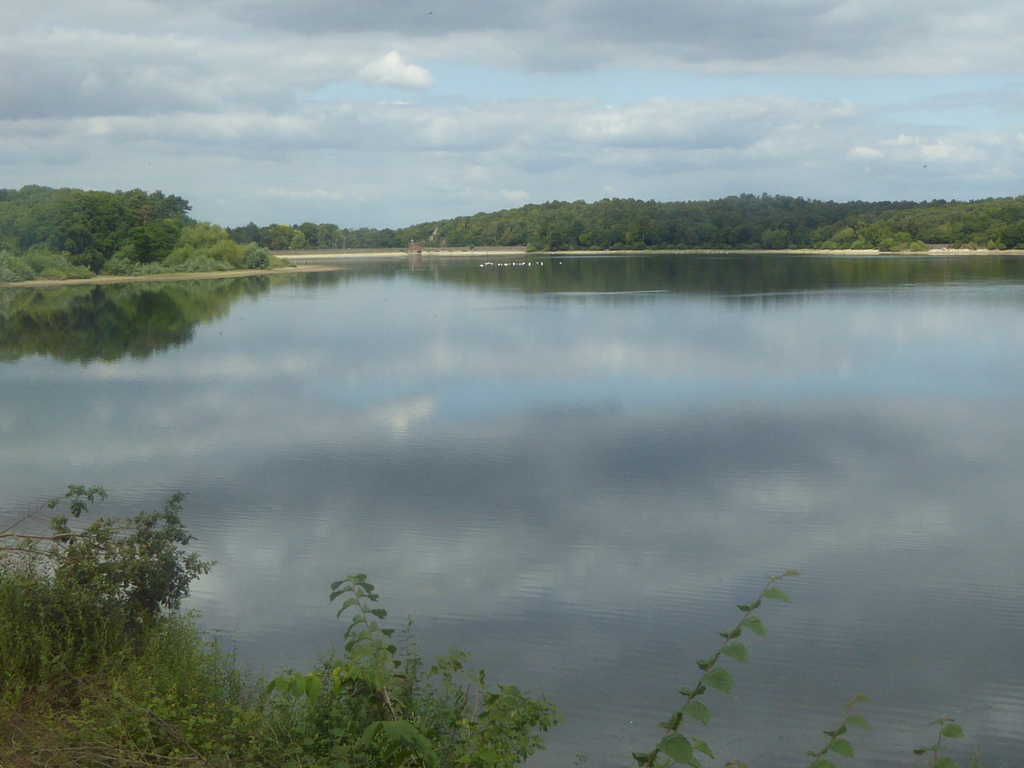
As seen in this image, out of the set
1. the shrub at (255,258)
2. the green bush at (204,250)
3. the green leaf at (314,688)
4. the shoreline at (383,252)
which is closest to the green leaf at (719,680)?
the green leaf at (314,688)

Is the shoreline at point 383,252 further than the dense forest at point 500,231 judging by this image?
No

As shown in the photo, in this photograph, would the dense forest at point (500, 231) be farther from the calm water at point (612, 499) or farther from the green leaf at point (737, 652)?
the green leaf at point (737, 652)

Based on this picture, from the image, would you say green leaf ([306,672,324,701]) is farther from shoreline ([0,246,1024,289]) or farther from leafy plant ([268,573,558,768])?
shoreline ([0,246,1024,289])

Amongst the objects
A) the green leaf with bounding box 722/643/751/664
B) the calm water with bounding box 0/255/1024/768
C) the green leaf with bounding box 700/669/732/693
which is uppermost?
the green leaf with bounding box 722/643/751/664

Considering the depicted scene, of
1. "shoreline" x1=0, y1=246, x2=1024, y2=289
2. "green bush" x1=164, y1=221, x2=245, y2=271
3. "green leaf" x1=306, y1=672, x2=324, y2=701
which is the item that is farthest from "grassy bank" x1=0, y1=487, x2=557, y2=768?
"green bush" x1=164, y1=221, x2=245, y2=271

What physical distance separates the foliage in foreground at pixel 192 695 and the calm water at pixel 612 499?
530 mm

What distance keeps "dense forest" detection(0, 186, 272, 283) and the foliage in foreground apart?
5065 cm

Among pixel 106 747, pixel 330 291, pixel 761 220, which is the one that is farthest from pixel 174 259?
pixel 761 220

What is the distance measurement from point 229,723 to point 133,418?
1002cm

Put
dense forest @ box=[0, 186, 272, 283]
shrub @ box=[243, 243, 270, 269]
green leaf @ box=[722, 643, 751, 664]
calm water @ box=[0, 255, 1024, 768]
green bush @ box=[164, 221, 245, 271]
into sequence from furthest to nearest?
1. shrub @ box=[243, 243, 270, 269]
2. green bush @ box=[164, 221, 245, 271]
3. dense forest @ box=[0, 186, 272, 283]
4. calm water @ box=[0, 255, 1024, 768]
5. green leaf @ box=[722, 643, 751, 664]

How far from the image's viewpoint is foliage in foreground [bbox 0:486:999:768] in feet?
11.4

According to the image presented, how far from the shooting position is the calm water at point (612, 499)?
225 inches

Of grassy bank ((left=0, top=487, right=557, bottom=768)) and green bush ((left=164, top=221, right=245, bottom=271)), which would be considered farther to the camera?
green bush ((left=164, top=221, right=245, bottom=271))

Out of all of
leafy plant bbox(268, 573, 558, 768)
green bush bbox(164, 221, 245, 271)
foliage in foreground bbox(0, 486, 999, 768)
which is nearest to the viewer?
foliage in foreground bbox(0, 486, 999, 768)
